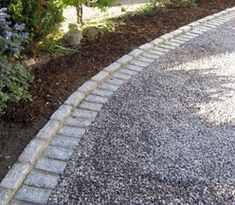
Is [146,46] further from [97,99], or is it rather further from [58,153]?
[58,153]

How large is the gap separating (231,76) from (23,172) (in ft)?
8.50

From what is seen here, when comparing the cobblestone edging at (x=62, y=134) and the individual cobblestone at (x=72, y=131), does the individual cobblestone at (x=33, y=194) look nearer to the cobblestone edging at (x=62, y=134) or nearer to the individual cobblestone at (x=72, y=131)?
the cobblestone edging at (x=62, y=134)

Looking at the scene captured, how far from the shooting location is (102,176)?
2.47 metres

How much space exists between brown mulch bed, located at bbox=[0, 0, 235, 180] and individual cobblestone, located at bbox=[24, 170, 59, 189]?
16cm

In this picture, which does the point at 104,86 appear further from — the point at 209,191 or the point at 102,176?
the point at 209,191

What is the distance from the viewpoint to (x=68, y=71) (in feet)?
12.7

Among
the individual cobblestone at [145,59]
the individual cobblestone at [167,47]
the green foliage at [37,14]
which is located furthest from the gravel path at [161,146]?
the green foliage at [37,14]

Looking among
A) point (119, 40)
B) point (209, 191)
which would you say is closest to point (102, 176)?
point (209, 191)

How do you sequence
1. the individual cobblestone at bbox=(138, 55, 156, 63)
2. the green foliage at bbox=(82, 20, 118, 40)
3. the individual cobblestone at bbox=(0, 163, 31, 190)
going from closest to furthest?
the individual cobblestone at bbox=(0, 163, 31, 190) < the individual cobblestone at bbox=(138, 55, 156, 63) < the green foliage at bbox=(82, 20, 118, 40)

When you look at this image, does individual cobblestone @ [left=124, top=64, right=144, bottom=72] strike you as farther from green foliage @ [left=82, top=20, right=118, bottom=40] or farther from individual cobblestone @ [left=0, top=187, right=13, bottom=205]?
individual cobblestone @ [left=0, top=187, right=13, bottom=205]

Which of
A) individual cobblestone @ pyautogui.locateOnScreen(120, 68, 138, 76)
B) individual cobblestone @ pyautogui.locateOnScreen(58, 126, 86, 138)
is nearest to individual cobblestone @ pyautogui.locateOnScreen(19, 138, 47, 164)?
individual cobblestone @ pyautogui.locateOnScreen(58, 126, 86, 138)

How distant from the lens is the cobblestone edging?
2316 millimetres

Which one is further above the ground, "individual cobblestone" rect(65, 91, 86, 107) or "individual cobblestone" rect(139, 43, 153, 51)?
"individual cobblestone" rect(139, 43, 153, 51)

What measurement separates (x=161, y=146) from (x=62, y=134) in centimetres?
73
